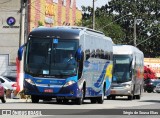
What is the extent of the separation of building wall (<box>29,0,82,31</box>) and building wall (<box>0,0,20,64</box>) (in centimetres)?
147

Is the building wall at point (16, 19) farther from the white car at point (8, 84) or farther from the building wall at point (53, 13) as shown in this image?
the white car at point (8, 84)

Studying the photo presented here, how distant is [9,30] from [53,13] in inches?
313

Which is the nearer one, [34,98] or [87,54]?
[34,98]

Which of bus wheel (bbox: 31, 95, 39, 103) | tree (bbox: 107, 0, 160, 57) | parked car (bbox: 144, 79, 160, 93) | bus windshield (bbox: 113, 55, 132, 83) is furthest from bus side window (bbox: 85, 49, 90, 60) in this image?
tree (bbox: 107, 0, 160, 57)

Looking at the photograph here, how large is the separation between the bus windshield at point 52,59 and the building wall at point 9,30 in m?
41.0

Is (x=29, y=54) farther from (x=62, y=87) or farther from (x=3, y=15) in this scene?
(x=3, y=15)

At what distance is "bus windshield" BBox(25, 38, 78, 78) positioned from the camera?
3369 centimetres

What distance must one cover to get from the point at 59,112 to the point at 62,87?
6562 millimetres

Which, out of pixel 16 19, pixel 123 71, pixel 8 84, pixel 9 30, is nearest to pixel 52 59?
pixel 123 71

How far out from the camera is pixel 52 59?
33.8 m

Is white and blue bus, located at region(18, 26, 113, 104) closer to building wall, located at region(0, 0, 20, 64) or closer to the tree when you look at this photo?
building wall, located at region(0, 0, 20, 64)

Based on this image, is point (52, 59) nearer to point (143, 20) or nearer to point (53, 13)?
point (53, 13)

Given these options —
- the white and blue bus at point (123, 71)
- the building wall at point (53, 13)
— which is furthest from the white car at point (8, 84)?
the building wall at point (53, 13)

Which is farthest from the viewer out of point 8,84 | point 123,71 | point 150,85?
point 150,85
